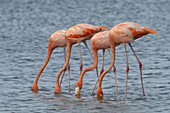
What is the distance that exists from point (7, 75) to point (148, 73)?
364cm

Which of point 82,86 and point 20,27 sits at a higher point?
point 20,27

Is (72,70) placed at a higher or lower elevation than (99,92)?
higher

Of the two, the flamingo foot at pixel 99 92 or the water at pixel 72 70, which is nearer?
the water at pixel 72 70

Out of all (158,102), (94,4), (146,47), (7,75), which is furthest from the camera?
(94,4)

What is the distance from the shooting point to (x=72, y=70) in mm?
17203

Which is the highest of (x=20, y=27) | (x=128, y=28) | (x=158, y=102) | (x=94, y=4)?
(x=94, y=4)

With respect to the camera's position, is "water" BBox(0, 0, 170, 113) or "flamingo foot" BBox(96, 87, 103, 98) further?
"flamingo foot" BBox(96, 87, 103, 98)

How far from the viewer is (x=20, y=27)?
2966 centimetres

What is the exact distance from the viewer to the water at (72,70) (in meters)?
13.1

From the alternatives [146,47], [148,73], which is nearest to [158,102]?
[148,73]

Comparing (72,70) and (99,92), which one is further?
(72,70)

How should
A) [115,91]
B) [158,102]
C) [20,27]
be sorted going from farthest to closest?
[20,27] < [115,91] < [158,102]

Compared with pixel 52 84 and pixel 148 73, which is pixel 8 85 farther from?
pixel 148 73

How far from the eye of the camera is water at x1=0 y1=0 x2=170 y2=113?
13117mm
